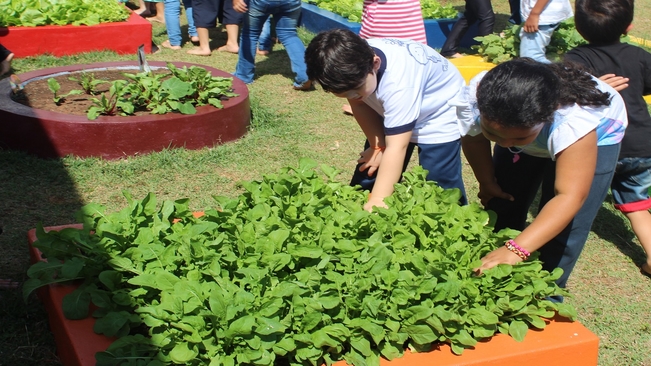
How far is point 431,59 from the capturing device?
3146 millimetres

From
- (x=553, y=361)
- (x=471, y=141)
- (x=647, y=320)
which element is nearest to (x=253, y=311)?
(x=553, y=361)

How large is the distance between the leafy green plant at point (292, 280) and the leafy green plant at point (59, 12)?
5081 millimetres

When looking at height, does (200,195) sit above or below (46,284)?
below

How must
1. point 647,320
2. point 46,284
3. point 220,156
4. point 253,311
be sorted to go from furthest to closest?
point 220,156, point 647,320, point 46,284, point 253,311

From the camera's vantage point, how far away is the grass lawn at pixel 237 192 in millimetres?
3066

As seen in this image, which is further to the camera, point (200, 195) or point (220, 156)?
point (220, 156)

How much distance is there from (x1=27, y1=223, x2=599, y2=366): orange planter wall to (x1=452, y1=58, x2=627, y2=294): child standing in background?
29 centimetres

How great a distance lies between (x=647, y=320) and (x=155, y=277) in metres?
2.41

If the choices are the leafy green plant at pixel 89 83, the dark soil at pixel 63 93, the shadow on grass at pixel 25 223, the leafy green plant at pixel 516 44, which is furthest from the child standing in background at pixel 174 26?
the shadow on grass at pixel 25 223

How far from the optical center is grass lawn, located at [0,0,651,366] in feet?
10.1

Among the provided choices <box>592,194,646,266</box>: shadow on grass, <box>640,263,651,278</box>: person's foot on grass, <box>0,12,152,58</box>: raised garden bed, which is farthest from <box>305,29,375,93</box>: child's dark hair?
<box>0,12,152,58</box>: raised garden bed

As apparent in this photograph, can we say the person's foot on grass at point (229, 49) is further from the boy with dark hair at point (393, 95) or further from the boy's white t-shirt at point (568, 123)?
the boy's white t-shirt at point (568, 123)

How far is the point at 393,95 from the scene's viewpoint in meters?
2.91

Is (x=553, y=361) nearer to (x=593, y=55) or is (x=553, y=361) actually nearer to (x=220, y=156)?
(x=593, y=55)
